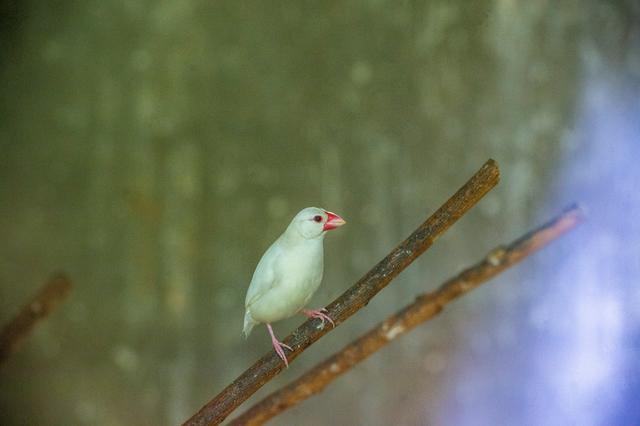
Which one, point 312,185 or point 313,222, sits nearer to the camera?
point 313,222

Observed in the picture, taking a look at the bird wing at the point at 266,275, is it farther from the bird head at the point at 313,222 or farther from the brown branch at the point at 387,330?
the brown branch at the point at 387,330

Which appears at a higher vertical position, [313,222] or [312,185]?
[312,185]

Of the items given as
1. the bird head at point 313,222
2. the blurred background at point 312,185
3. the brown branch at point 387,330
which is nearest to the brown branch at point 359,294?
the bird head at point 313,222

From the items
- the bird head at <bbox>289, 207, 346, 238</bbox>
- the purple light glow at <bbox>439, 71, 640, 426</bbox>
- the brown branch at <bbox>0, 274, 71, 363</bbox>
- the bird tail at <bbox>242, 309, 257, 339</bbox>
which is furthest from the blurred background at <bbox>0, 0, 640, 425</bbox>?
the bird head at <bbox>289, 207, 346, 238</bbox>

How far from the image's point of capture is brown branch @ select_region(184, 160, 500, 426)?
3.22 ft

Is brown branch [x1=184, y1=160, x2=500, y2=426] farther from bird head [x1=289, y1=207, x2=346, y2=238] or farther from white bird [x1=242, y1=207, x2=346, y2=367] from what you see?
bird head [x1=289, y1=207, x2=346, y2=238]

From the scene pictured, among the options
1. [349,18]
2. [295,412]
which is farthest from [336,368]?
[349,18]

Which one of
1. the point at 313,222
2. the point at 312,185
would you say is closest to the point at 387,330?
the point at 313,222

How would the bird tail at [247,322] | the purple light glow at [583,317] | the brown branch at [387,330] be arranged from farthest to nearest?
1. the purple light glow at [583,317]
2. the brown branch at [387,330]
3. the bird tail at [247,322]

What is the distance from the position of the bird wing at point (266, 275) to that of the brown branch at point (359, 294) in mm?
76

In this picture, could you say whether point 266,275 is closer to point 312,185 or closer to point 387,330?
point 387,330

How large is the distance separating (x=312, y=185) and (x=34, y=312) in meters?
0.88

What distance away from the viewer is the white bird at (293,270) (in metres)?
0.92

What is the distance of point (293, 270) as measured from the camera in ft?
3.06
